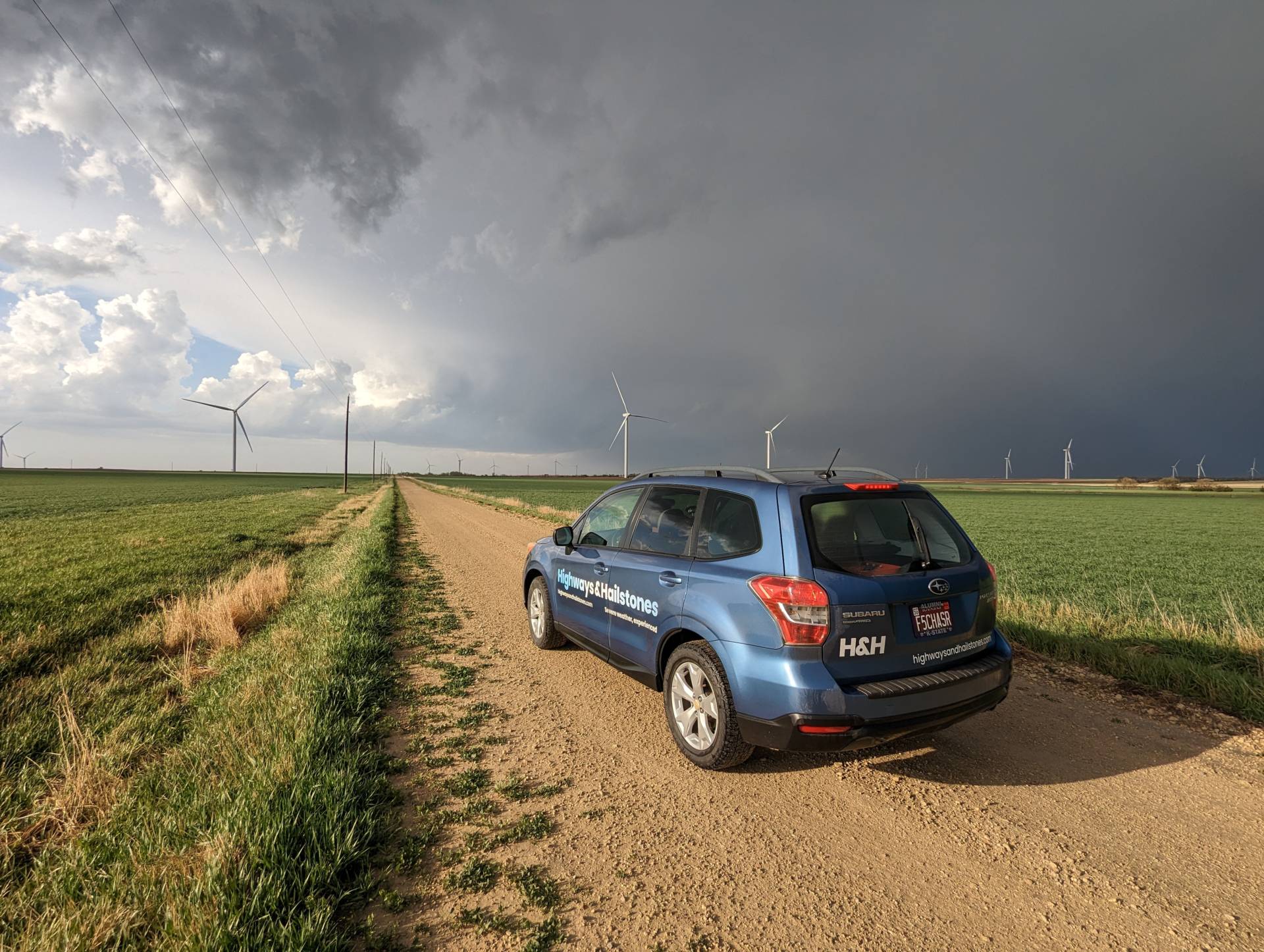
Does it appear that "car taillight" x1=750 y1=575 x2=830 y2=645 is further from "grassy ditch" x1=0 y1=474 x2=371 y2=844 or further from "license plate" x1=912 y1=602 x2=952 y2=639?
"grassy ditch" x1=0 y1=474 x2=371 y2=844

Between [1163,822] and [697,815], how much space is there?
2.58 metres

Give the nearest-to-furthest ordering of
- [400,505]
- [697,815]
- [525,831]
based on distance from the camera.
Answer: [525,831] → [697,815] → [400,505]

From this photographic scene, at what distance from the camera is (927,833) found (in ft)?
10.0

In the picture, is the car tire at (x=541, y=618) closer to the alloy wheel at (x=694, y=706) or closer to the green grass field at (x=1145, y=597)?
the alloy wheel at (x=694, y=706)

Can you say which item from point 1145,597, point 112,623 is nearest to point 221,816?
point 112,623

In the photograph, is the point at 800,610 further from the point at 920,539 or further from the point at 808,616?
the point at 920,539

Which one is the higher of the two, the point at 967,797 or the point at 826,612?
the point at 826,612

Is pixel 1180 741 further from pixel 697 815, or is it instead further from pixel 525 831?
pixel 525 831

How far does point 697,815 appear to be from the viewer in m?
3.23

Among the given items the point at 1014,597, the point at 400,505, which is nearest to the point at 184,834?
the point at 1014,597

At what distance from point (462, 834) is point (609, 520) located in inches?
120

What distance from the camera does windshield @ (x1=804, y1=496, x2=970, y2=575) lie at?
349 centimetres

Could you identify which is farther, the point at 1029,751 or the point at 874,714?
the point at 1029,751

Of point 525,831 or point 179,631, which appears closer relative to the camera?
point 525,831
